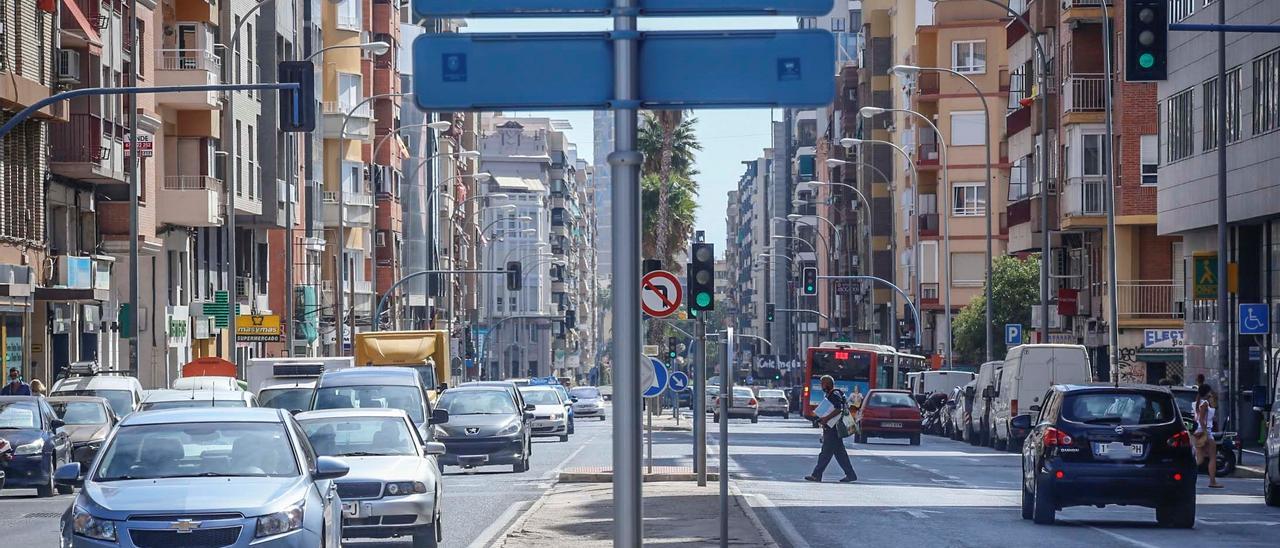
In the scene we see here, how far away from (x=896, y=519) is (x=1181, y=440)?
3158 millimetres

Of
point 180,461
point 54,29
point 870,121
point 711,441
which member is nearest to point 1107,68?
point 711,441

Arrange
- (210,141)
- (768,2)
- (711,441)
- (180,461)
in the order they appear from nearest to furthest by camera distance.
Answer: (768,2), (180,461), (711,441), (210,141)

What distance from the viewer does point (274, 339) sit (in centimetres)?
5509

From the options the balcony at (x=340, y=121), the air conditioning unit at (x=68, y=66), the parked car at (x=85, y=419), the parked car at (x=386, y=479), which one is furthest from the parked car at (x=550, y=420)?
the parked car at (x=386, y=479)

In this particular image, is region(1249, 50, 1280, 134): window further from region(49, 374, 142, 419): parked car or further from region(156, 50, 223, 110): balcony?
region(156, 50, 223, 110): balcony

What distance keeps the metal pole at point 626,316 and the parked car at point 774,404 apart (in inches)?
3186

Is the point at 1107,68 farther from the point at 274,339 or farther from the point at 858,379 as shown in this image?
the point at 858,379

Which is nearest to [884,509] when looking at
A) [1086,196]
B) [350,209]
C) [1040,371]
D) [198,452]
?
[198,452]

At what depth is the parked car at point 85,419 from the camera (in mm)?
31219

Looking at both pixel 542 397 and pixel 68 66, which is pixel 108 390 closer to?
pixel 68 66

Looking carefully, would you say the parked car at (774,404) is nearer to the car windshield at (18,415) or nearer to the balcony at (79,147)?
the balcony at (79,147)

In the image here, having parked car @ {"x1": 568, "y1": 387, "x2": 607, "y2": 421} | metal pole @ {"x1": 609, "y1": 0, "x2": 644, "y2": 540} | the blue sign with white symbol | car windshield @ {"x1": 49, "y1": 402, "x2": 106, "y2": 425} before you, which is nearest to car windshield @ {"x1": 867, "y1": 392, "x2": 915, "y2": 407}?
the blue sign with white symbol

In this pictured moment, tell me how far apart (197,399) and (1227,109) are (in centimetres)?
2560

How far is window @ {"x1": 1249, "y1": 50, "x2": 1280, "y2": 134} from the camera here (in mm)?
41969
